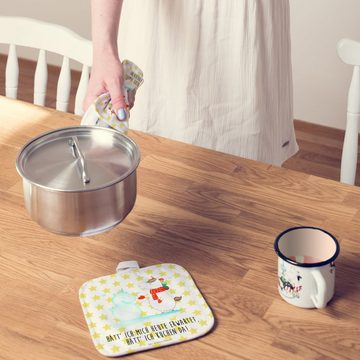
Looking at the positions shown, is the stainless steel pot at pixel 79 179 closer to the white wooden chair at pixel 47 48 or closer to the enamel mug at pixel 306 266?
the enamel mug at pixel 306 266

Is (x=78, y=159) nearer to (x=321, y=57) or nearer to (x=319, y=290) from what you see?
(x=319, y=290)

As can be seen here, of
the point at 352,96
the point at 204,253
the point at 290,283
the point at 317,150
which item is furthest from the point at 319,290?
the point at 317,150

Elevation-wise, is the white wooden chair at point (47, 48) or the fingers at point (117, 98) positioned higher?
the fingers at point (117, 98)

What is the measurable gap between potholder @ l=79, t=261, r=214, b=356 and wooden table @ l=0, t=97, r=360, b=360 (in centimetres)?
2

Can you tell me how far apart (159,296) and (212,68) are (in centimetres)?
73

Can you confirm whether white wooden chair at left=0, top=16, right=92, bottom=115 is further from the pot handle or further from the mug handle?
the mug handle

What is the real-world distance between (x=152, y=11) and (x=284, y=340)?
0.92 m

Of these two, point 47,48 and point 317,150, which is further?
point 317,150

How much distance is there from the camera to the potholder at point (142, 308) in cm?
102

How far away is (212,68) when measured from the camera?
1.68m

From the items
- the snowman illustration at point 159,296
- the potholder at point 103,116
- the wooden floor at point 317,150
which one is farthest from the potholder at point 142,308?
the wooden floor at point 317,150

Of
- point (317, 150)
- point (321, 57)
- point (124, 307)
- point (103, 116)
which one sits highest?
point (103, 116)

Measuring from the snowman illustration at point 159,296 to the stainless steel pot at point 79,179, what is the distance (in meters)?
0.11

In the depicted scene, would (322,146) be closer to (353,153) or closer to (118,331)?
(353,153)
